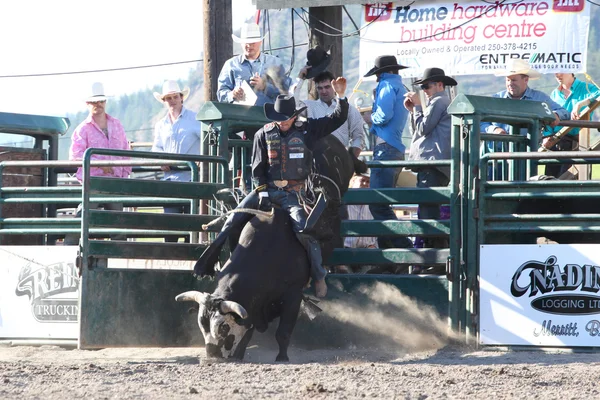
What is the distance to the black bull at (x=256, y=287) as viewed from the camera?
24.8 ft

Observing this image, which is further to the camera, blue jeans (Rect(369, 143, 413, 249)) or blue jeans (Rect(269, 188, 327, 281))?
blue jeans (Rect(369, 143, 413, 249))

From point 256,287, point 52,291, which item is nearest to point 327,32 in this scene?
point 256,287

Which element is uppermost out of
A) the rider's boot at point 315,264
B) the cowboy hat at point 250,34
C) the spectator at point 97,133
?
the cowboy hat at point 250,34

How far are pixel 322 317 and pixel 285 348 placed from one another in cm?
100

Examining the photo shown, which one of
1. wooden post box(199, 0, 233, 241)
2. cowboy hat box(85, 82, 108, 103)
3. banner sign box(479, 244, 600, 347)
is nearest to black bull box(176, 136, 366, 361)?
banner sign box(479, 244, 600, 347)

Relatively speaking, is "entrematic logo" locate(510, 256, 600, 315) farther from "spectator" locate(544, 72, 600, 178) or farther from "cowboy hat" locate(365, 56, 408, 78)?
"cowboy hat" locate(365, 56, 408, 78)

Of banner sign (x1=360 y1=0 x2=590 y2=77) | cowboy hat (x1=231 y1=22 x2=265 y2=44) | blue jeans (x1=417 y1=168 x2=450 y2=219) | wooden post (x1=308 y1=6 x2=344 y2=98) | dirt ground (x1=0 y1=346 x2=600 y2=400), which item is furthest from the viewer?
banner sign (x1=360 y1=0 x2=590 y2=77)

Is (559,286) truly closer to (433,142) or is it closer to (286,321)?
(433,142)

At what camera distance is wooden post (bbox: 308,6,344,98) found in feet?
36.2

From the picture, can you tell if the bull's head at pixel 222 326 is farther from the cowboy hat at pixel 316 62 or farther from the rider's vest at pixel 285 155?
the cowboy hat at pixel 316 62

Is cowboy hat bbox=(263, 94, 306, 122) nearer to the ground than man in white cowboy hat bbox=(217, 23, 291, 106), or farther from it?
nearer to the ground

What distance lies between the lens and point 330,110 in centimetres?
909

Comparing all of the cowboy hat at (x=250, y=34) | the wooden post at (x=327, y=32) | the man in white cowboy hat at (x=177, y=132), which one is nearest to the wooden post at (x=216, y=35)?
the man in white cowboy hat at (x=177, y=132)

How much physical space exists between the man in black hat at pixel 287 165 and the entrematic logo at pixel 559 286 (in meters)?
1.57
